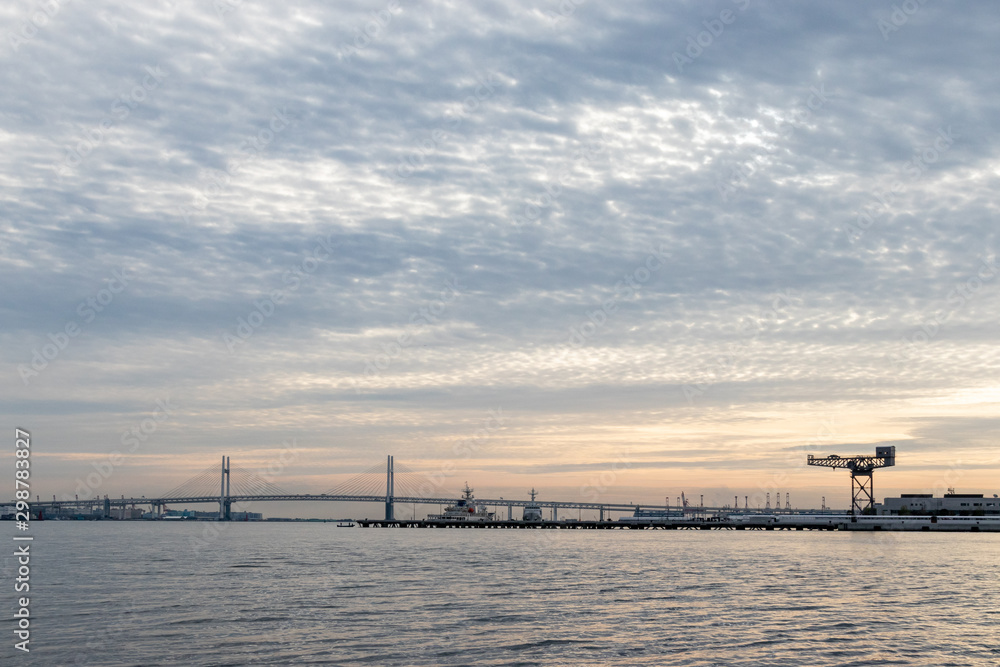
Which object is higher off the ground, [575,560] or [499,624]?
[499,624]

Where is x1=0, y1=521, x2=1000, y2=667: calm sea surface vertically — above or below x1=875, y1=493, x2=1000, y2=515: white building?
above

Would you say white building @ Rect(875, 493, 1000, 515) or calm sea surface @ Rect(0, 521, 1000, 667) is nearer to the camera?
calm sea surface @ Rect(0, 521, 1000, 667)

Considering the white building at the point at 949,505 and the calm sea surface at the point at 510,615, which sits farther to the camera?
the white building at the point at 949,505

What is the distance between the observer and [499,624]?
35.1 metres

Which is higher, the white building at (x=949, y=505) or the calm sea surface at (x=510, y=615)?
the calm sea surface at (x=510, y=615)

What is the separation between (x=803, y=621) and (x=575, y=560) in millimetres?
40986

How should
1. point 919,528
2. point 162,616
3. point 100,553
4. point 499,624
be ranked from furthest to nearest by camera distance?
point 919,528, point 100,553, point 162,616, point 499,624

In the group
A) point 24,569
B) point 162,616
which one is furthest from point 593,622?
point 24,569

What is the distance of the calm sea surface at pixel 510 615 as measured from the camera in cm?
2895

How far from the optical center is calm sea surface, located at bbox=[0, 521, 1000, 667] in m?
29.0

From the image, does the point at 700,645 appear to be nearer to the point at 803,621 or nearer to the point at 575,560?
the point at 803,621

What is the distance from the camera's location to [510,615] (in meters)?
37.6

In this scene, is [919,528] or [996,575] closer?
[996,575]

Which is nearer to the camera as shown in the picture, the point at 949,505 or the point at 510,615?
Result: the point at 510,615
